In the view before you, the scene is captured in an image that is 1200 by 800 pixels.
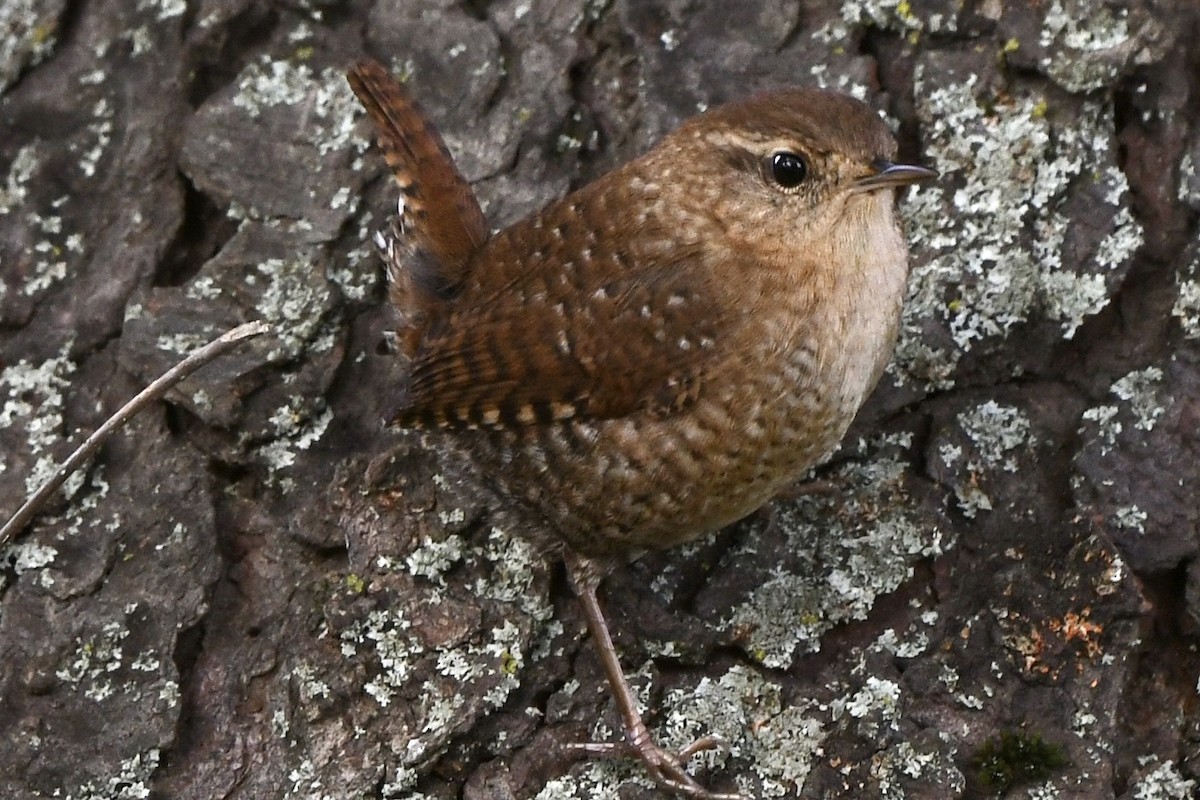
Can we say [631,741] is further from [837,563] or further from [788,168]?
[788,168]

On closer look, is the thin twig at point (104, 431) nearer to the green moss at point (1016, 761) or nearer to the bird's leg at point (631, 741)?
the bird's leg at point (631, 741)

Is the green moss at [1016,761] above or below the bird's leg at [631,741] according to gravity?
below

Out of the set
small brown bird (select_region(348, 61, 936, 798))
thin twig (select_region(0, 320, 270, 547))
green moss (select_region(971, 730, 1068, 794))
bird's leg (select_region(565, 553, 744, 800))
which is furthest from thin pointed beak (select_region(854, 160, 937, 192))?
thin twig (select_region(0, 320, 270, 547))

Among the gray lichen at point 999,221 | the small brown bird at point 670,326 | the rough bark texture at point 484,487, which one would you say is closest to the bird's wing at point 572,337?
the small brown bird at point 670,326

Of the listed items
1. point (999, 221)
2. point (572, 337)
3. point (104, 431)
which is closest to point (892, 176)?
point (999, 221)

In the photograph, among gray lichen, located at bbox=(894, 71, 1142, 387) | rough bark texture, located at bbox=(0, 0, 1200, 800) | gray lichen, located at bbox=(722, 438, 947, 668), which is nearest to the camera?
rough bark texture, located at bbox=(0, 0, 1200, 800)

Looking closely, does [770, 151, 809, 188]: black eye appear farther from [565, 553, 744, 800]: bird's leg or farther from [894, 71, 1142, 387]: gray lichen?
[565, 553, 744, 800]: bird's leg

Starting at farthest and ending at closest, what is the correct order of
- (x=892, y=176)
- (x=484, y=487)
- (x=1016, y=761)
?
(x=484, y=487)
(x=892, y=176)
(x=1016, y=761)
